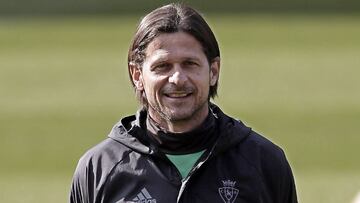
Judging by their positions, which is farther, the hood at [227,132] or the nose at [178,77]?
the hood at [227,132]

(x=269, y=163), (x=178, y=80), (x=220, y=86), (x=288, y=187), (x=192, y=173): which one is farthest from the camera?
(x=220, y=86)

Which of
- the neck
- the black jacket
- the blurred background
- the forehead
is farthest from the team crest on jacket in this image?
the blurred background

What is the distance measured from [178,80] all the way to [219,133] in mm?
309

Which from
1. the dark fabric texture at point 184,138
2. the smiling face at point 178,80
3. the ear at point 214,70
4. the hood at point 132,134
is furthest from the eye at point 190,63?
the hood at point 132,134

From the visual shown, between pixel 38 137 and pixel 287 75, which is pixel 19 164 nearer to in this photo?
pixel 38 137

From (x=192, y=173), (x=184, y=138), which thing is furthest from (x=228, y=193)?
(x=184, y=138)

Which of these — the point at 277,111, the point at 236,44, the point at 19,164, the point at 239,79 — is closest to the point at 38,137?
the point at 19,164

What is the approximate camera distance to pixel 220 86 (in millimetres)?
15320

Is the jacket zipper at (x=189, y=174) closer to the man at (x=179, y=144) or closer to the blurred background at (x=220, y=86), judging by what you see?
the man at (x=179, y=144)

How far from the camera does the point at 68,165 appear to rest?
11.3 m

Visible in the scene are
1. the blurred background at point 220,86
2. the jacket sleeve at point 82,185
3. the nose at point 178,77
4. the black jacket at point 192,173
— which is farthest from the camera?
the blurred background at point 220,86

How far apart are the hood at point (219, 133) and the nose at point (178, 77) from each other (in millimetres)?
288

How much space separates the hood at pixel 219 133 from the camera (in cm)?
431

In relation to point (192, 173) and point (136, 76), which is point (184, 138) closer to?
point (192, 173)
